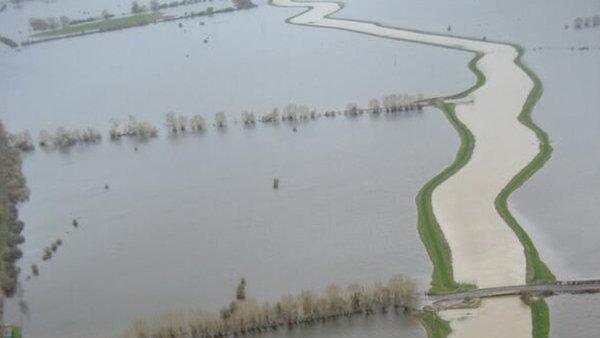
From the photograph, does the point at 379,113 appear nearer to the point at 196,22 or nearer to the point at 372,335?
the point at 372,335

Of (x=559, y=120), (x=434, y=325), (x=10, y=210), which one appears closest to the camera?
(x=434, y=325)

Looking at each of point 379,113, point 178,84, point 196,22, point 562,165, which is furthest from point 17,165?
point 196,22

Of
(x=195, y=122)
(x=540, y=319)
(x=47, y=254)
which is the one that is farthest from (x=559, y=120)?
(x=47, y=254)

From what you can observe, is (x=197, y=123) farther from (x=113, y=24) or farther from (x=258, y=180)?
(x=113, y=24)

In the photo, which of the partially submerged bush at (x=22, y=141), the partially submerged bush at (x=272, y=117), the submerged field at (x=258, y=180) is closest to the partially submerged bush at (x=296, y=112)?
the partially submerged bush at (x=272, y=117)

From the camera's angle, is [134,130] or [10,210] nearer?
[10,210]

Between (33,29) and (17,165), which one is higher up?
(33,29)
